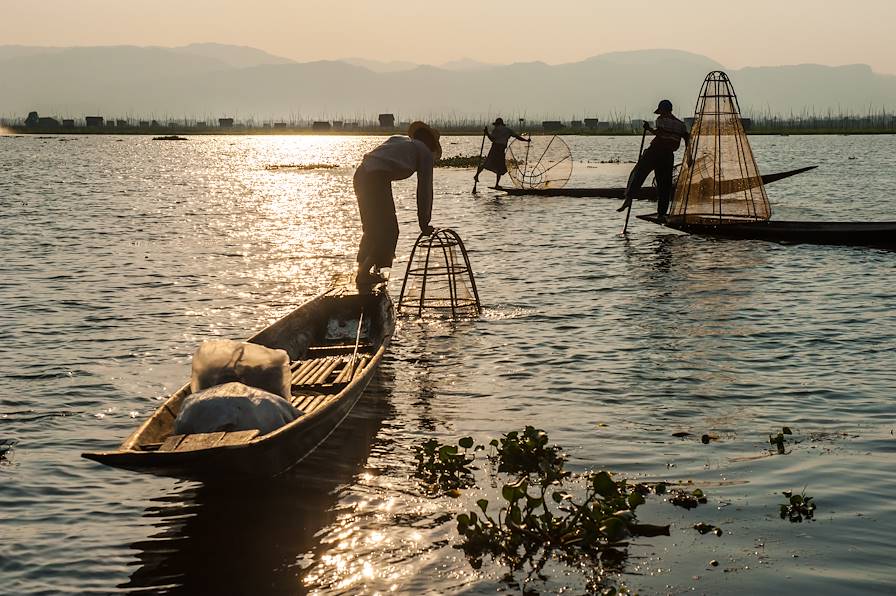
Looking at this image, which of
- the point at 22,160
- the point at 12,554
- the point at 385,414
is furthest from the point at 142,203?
the point at 22,160

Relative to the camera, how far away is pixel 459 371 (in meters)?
11.7

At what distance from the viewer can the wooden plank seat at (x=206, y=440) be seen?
6.36 metres

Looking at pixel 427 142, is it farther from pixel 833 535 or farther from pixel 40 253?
pixel 40 253

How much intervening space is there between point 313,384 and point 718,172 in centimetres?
1613

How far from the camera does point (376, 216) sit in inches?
518

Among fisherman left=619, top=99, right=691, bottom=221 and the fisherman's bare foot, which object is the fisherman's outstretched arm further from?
fisherman left=619, top=99, right=691, bottom=221

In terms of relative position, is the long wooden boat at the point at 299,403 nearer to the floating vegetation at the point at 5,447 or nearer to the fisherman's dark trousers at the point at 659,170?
the floating vegetation at the point at 5,447

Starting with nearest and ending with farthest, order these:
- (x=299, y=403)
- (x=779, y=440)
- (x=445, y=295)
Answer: (x=299, y=403) → (x=779, y=440) → (x=445, y=295)

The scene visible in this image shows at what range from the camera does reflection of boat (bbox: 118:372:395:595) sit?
20.7ft

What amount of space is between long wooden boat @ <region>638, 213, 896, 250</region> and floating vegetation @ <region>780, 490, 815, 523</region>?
15151 mm

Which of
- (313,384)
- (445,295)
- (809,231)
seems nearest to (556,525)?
(313,384)

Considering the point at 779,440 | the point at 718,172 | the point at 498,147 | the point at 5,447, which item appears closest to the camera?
the point at 779,440

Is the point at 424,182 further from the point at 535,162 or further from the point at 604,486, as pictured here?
the point at 535,162

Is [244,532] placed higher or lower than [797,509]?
lower
